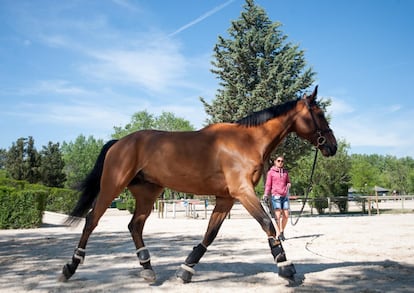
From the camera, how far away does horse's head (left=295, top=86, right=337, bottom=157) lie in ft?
16.5

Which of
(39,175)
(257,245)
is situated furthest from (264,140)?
(39,175)

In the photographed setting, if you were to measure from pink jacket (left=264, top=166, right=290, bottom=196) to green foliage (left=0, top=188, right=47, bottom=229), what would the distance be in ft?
38.7

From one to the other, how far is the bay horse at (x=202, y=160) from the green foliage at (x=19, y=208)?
12.9 metres

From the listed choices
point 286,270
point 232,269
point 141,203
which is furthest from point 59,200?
point 286,270

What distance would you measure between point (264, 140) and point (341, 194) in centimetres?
2500

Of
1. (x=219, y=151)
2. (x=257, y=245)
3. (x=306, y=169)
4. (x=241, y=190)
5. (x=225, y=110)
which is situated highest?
(x=225, y=110)

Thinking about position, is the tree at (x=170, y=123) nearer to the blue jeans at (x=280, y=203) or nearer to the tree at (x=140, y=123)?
the tree at (x=140, y=123)

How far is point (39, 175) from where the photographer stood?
4175 cm

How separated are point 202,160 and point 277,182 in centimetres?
521

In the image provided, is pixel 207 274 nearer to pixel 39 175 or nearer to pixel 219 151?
pixel 219 151

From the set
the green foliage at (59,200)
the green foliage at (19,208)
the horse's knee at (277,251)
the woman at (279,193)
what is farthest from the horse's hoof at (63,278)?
the green foliage at (59,200)

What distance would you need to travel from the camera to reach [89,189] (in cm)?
556

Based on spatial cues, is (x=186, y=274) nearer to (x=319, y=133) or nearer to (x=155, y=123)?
(x=319, y=133)

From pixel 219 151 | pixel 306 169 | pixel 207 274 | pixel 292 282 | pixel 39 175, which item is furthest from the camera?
pixel 39 175
